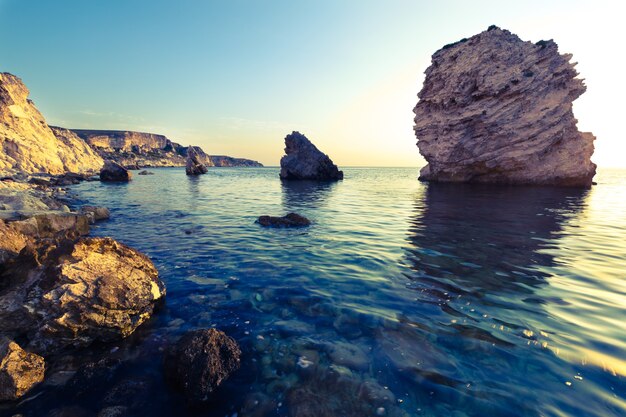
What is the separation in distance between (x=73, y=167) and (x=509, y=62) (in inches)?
4041

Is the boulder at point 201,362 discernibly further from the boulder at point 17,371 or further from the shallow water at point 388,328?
the boulder at point 17,371

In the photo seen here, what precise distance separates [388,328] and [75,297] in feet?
19.2

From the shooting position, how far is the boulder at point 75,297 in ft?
15.2

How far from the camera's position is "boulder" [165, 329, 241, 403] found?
12.6 ft

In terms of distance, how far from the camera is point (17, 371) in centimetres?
375

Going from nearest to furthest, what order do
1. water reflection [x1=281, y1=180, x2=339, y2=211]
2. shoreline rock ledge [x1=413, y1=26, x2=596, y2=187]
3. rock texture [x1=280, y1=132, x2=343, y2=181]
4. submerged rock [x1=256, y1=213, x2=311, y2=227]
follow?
submerged rock [x1=256, y1=213, x2=311, y2=227] → water reflection [x1=281, y1=180, x2=339, y2=211] → shoreline rock ledge [x1=413, y1=26, x2=596, y2=187] → rock texture [x1=280, y1=132, x2=343, y2=181]

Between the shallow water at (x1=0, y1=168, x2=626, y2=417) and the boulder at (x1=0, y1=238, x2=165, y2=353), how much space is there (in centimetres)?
37

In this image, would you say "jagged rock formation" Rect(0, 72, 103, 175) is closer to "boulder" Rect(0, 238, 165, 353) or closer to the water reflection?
the water reflection

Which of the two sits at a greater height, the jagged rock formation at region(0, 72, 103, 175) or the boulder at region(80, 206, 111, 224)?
the jagged rock formation at region(0, 72, 103, 175)

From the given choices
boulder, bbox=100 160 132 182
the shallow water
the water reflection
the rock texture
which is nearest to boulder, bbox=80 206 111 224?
the shallow water

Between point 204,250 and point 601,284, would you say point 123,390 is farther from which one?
A: point 601,284

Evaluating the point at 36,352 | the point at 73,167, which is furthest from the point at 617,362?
the point at 73,167

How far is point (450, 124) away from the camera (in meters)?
42.5

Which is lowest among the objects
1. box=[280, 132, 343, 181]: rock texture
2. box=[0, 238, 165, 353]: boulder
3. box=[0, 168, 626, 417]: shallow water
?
box=[0, 168, 626, 417]: shallow water
